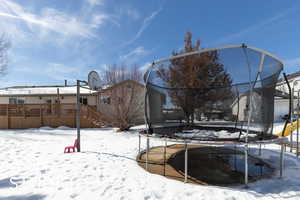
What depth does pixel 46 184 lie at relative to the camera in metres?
2.11

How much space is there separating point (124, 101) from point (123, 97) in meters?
0.22

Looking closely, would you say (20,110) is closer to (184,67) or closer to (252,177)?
(184,67)

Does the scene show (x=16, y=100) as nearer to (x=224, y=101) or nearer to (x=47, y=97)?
(x=47, y=97)

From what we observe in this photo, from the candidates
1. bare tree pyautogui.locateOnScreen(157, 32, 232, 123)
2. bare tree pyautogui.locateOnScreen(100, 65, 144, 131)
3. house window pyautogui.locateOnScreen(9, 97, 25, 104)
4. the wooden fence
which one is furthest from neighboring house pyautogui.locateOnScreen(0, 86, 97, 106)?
bare tree pyautogui.locateOnScreen(157, 32, 232, 123)

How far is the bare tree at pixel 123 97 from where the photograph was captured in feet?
24.3

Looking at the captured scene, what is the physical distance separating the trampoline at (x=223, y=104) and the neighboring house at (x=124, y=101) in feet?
10.2

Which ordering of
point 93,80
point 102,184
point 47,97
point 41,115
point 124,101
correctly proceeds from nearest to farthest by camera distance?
point 102,184 < point 93,80 < point 124,101 < point 41,115 < point 47,97

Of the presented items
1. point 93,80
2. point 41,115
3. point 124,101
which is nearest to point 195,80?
point 124,101

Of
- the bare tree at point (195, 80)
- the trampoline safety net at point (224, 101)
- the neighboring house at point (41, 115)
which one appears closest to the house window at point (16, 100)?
the neighboring house at point (41, 115)

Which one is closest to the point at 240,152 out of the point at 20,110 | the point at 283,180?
the point at 283,180

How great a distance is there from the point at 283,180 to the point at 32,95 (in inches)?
659

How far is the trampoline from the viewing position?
251 centimetres

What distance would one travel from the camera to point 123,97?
7398 millimetres

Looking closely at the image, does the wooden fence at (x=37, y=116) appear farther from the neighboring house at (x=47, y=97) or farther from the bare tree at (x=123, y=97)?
the neighboring house at (x=47, y=97)
